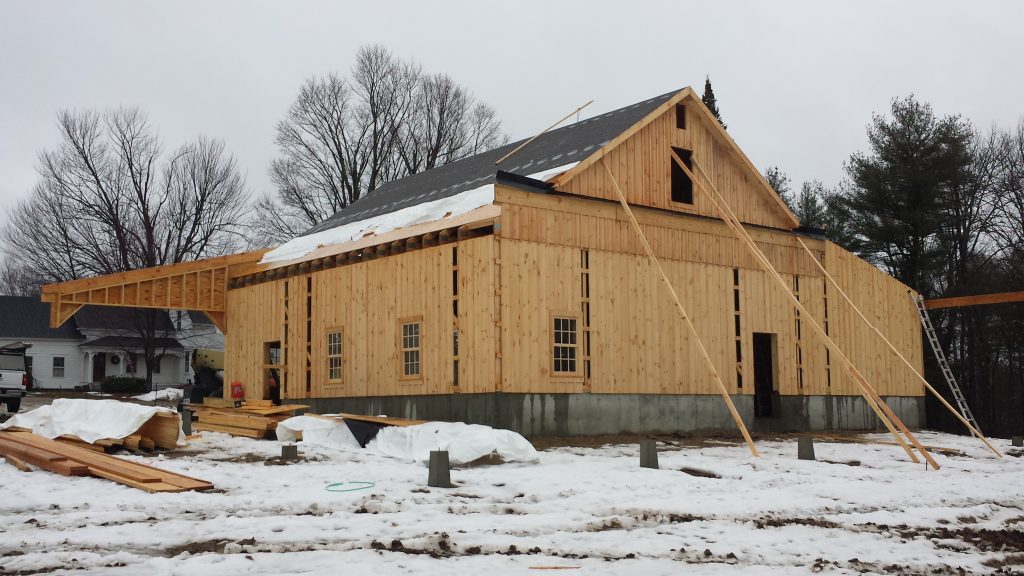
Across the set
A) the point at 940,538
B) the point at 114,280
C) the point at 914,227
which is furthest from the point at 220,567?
the point at 914,227

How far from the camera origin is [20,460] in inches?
502

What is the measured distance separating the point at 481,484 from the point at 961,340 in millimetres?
27326

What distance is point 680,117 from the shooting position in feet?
70.7

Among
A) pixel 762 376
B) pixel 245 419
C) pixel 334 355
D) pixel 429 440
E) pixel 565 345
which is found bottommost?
pixel 429 440

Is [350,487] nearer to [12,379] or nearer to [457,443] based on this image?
[457,443]

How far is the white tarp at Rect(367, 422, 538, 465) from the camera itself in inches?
553

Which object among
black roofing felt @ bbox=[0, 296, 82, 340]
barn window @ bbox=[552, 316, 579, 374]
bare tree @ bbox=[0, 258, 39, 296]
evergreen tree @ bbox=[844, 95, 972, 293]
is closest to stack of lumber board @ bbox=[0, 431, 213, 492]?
barn window @ bbox=[552, 316, 579, 374]

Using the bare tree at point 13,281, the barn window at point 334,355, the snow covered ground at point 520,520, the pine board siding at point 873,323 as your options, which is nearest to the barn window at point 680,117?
the pine board siding at point 873,323

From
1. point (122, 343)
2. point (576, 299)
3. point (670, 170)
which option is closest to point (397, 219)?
point (576, 299)

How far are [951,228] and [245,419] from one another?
28214 mm

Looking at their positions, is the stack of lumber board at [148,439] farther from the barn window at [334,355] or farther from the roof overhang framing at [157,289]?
the roof overhang framing at [157,289]

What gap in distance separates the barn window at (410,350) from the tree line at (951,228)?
2145 cm

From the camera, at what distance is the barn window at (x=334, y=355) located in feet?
71.6

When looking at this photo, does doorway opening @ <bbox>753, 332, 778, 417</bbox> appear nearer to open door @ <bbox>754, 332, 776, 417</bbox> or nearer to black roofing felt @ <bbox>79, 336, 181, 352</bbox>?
open door @ <bbox>754, 332, 776, 417</bbox>
